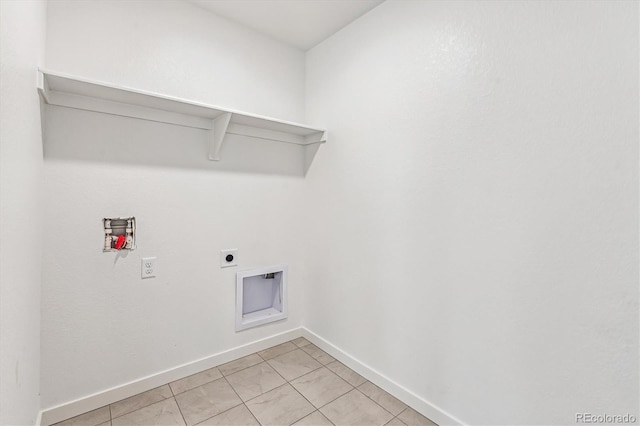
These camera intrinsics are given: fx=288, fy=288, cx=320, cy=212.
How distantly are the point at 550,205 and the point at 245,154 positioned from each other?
185 cm

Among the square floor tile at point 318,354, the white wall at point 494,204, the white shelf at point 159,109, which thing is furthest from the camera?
the square floor tile at point 318,354

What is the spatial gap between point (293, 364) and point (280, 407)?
17.2 inches

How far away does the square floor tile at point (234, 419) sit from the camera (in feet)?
5.07

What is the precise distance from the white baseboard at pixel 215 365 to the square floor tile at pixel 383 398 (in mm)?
26

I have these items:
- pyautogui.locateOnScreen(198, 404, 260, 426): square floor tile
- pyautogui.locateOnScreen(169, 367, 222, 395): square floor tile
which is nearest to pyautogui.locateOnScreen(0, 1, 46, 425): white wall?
pyautogui.locateOnScreen(169, 367, 222, 395): square floor tile

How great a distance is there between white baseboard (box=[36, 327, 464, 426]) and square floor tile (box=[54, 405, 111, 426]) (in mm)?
22

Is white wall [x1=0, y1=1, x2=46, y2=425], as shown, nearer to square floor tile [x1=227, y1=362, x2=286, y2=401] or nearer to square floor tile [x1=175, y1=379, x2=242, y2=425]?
square floor tile [x1=175, y1=379, x2=242, y2=425]

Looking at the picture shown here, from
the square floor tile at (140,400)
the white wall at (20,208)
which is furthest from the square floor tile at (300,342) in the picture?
the white wall at (20,208)

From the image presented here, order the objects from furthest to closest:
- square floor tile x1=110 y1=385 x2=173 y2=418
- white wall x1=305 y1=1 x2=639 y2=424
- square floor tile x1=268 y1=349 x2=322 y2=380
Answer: square floor tile x1=268 y1=349 x2=322 y2=380, square floor tile x1=110 y1=385 x2=173 y2=418, white wall x1=305 y1=1 x2=639 y2=424

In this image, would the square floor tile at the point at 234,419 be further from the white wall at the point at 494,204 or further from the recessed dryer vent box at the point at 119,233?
the recessed dryer vent box at the point at 119,233

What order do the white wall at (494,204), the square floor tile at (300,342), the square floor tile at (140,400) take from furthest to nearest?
the square floor tile at (300,342), the square floor tile at (140,400), the white wall at (494,204)

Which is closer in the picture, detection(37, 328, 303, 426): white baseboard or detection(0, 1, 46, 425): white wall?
detection(0, 1, 46, 425): white wall

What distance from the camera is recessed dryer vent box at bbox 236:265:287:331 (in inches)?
87.3

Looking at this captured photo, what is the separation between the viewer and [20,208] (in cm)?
100
